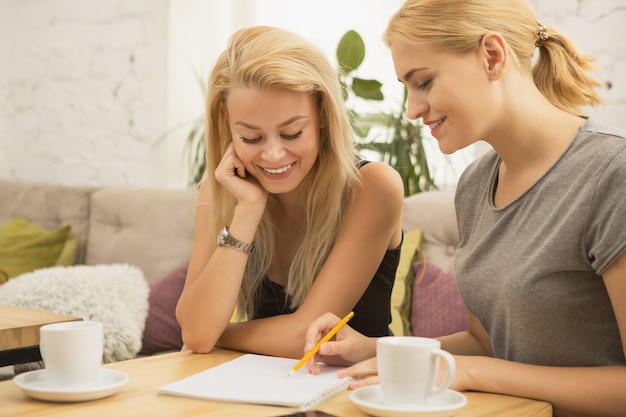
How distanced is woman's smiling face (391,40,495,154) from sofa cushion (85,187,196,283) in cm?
181

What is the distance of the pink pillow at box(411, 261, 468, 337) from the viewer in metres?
2.39

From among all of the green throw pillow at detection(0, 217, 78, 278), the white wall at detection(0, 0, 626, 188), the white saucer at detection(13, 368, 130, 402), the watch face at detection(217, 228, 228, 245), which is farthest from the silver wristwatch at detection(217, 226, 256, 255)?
the green throw pillow at detection(0, 217, 78, 278)

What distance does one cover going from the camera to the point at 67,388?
3.49 feet

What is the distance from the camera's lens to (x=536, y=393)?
110 centimetres

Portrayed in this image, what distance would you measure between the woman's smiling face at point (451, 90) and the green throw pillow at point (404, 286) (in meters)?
1.13

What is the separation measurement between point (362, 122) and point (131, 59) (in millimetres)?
1244

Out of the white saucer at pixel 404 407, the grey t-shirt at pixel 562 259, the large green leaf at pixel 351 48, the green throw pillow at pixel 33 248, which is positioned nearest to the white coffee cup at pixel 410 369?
the white saucer at pixel 404 407

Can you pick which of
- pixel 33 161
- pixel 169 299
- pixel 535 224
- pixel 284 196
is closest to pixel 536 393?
pixel 535 224

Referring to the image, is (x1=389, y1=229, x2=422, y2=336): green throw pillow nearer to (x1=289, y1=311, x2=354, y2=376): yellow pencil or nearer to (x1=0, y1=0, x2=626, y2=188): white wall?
(x1=0, y1=0, x2=626, y2=188): white wall

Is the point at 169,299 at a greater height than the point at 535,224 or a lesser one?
lesser

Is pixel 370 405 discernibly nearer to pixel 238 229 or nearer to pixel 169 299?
pixel 238 229

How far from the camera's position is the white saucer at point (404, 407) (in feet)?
3.11

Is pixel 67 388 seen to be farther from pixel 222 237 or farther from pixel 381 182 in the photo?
pixel 381 182

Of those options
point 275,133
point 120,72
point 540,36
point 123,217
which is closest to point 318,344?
point 275,133
